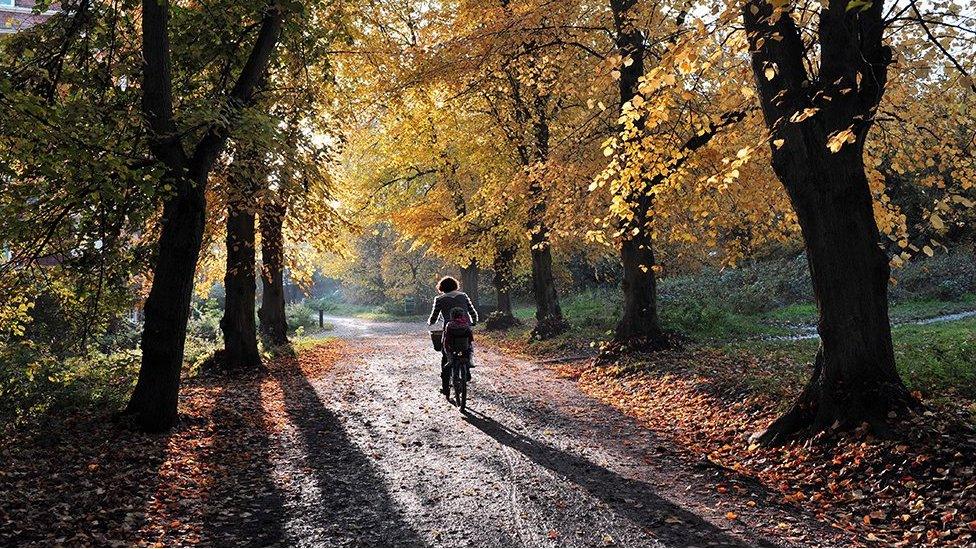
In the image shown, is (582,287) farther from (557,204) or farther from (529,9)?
(529,9)

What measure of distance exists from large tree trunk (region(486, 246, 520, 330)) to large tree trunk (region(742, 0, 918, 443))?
60.7 ft

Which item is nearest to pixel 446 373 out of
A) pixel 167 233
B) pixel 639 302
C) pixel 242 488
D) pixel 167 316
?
pixel 167 316

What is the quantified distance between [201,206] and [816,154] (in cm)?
752

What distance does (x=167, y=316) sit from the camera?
7.99 m

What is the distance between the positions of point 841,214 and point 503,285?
2053 cm

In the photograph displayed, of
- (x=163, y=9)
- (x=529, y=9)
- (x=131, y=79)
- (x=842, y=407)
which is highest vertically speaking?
(x=529, y=9)

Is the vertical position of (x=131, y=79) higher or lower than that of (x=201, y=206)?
higher

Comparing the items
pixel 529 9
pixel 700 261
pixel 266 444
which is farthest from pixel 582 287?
pixel 266 444

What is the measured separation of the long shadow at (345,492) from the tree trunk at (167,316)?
1.87 m

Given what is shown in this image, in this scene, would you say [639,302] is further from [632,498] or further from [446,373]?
[632,498]

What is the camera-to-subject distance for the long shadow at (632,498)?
481 centimetres

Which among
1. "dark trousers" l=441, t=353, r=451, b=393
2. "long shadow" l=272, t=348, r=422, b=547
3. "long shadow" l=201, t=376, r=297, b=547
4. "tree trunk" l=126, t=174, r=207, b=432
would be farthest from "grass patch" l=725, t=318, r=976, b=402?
"tree trunk" l=126, t=174, r=207, b=432

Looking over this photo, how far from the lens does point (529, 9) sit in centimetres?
A: 1045

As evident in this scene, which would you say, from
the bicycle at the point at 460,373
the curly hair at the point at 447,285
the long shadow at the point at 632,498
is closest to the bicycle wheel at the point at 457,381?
the bicycle at the point at 460,373
